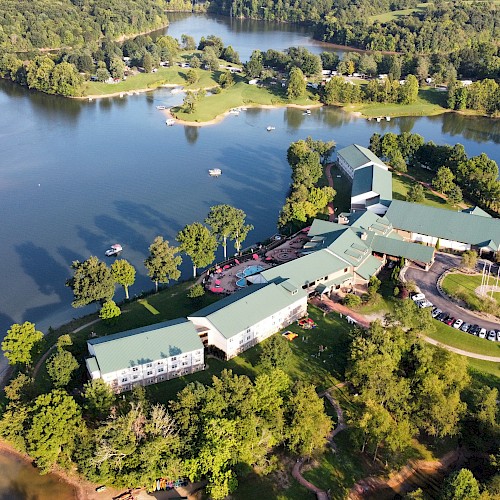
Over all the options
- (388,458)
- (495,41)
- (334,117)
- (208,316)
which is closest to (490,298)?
(388,458)

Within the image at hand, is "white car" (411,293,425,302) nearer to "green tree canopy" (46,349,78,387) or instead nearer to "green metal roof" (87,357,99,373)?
"green metal roof" (87,357,99,373)

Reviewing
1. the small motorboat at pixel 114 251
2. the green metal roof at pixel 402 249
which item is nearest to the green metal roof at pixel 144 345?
the small motorboat at pixel 114 251

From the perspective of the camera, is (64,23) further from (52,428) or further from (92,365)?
(52,428)

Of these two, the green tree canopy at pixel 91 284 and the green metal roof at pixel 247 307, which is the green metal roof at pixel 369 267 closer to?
the green metal roof at pixel 247 307

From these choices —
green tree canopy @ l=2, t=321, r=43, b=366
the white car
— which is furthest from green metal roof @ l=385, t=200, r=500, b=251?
green tree canopy @ l=2, t=321, r=43, b=366

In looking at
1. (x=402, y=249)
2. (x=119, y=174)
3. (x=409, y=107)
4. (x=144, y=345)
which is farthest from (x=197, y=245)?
(x=409, y=107)

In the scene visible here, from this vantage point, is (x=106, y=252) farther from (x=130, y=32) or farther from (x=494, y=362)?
(x=130, y=32)
